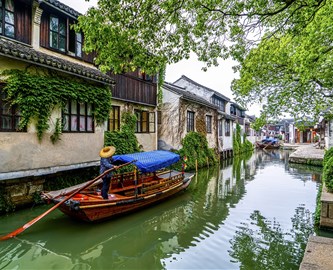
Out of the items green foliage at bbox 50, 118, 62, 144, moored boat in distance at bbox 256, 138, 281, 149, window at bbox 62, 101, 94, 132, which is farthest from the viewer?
moored boat in distance at bbox 256, 138, 281, 149

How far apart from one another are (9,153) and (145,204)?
498 centimetres

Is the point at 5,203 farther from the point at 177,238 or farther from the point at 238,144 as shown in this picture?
the point at 238,144

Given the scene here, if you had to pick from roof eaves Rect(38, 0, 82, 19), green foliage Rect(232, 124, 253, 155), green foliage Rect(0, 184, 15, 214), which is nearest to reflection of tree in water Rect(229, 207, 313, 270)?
green foliage Rect(0, 184, 15, 214)

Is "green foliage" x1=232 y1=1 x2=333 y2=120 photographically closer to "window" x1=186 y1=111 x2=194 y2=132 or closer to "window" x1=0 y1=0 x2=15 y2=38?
"window" x1=186 y1=111 x2=194 y2=132

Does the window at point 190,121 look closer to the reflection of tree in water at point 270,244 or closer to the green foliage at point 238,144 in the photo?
the reflection of tree in water at point 270,244

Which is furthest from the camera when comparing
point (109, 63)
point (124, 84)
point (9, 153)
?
Result: point (124, 84)

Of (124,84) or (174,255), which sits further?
(124,84)

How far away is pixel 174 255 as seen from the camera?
20.5 feet

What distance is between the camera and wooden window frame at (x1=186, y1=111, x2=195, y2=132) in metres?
20.3

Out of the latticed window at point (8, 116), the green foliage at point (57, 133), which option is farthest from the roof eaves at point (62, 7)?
the green foliage at point (57, 133)

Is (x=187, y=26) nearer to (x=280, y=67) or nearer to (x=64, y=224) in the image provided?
(x=64, y=224)

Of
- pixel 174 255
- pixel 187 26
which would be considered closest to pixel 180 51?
pixel 187 26

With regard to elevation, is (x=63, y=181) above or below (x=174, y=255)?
above

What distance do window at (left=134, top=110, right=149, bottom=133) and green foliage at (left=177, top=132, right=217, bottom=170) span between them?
3.86 meters
